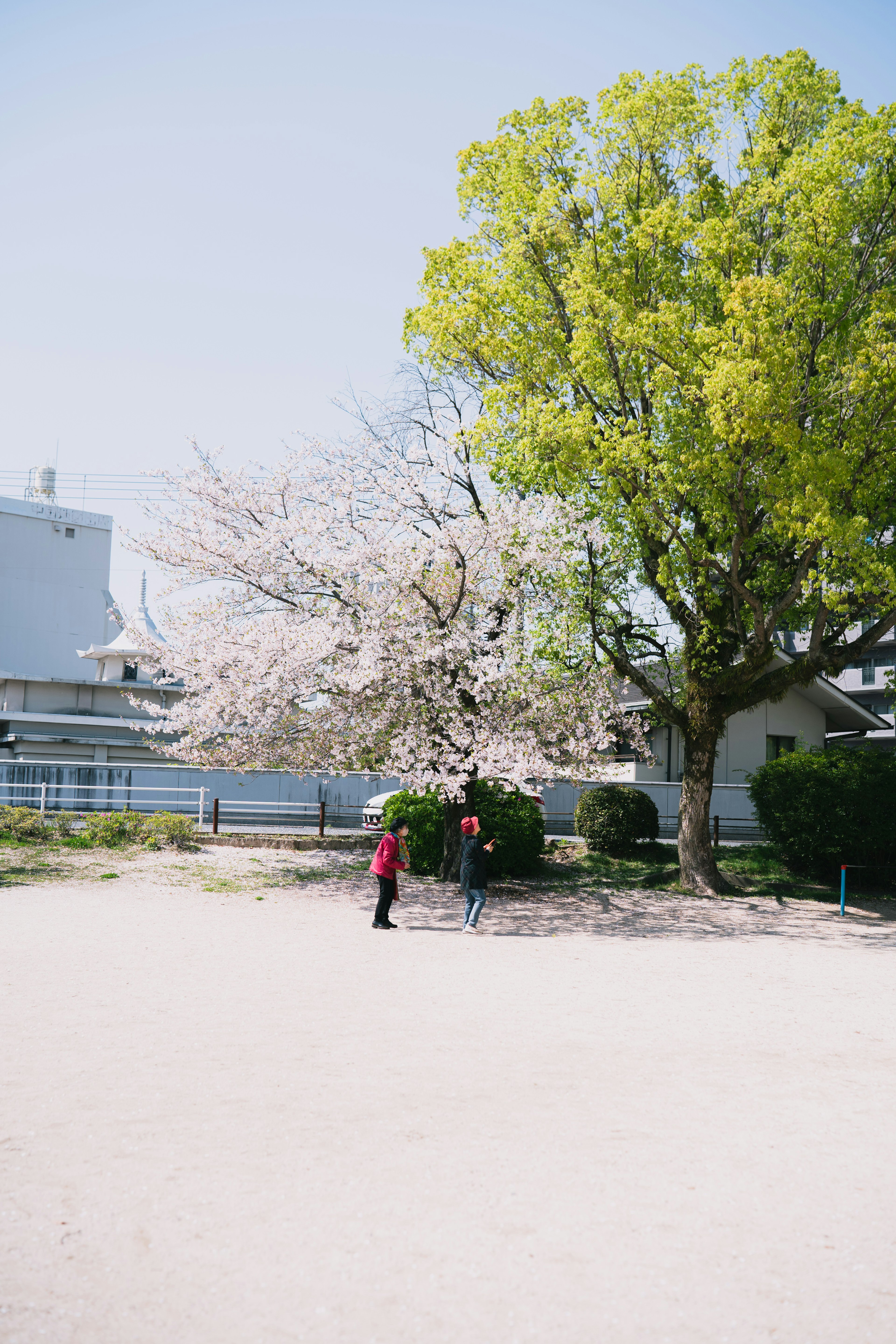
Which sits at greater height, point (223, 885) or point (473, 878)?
point (473, 878)

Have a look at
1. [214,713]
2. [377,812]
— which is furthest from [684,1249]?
[377,812]

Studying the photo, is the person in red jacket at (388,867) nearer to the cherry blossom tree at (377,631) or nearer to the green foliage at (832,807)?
the cherry blossom tree at (377,631)

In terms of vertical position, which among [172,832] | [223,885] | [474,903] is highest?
[172,832]

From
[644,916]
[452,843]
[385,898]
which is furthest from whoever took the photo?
[452,843]

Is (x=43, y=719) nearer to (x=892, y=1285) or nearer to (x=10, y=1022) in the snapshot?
(x=10, y=1022)

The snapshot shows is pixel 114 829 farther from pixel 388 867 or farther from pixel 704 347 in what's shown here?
pixel 704 347

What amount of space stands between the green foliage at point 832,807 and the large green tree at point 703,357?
2037 mm

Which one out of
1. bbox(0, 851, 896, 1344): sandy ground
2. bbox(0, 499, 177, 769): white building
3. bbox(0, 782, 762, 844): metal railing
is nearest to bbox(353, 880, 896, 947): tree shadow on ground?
bbox(0, 851, 896, 1344): sandy ground

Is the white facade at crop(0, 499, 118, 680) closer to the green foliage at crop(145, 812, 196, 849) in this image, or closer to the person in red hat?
the green foliage at crop(145, 812, 196, 849)

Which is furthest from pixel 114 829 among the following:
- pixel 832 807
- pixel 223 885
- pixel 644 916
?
pixel 832 807

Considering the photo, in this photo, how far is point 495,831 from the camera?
17.8 metres

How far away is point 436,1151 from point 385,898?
7372 millimetres

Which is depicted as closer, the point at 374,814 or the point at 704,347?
the point at 704,347

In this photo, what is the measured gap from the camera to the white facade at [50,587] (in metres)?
43.7
